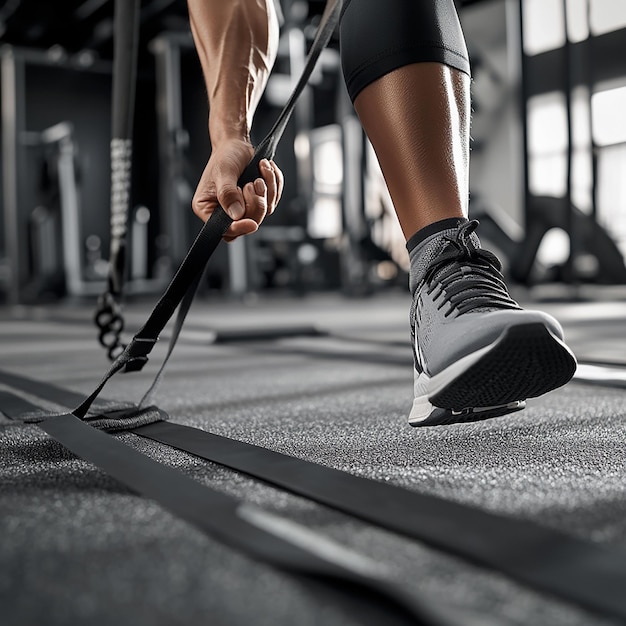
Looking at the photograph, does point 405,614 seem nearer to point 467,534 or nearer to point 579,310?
point 467,534

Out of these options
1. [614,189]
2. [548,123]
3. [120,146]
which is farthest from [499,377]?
[548,123]

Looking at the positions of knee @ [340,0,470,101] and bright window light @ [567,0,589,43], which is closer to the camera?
knee @ [340,0,470,101]

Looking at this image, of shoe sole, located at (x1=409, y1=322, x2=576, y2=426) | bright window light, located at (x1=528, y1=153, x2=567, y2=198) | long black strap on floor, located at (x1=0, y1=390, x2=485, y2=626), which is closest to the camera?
long black strap on floor, located at (x1=0, y1=390, x2=485, y2=626)

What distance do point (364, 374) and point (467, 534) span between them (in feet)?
3.16

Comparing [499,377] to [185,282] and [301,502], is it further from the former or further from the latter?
[185,282]

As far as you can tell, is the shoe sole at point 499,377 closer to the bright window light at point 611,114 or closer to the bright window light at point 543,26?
the bright window light at point 611,114

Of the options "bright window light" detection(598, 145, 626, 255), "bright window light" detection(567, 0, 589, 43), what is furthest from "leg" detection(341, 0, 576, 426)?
"bright window light" detection(598, 145, 626, 255)

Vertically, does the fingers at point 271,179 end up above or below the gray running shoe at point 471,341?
above

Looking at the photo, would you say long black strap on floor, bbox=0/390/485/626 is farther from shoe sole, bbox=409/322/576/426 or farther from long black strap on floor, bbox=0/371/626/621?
shoe sole, bbox=409/322/576/426

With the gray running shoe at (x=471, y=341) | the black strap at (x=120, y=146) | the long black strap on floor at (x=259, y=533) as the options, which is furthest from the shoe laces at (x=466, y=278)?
the black strap at (x=120, y=146)

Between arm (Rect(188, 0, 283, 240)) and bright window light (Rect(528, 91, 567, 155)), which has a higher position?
bright window light (Rect(528, 91, 567, 155))

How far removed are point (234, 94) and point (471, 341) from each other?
47cm

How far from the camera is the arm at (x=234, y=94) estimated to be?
0.80 meters

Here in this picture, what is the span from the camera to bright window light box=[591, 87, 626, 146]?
6789 millimetres
